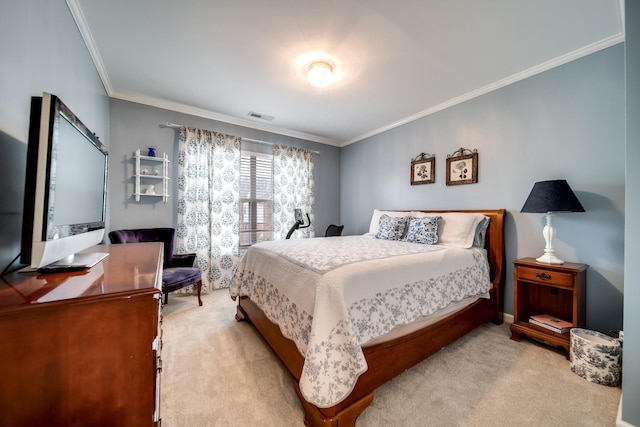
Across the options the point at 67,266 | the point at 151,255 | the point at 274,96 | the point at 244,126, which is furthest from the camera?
the point at 244,126

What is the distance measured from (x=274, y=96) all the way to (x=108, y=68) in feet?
5.62

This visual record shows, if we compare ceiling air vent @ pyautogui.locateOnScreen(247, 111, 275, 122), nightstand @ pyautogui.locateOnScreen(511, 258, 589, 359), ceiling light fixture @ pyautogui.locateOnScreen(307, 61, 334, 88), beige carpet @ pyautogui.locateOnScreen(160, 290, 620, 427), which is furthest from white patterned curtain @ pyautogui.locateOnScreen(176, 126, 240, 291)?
nightstand @ pyautogui.locateOnScreen(511, 258, 589, 359)

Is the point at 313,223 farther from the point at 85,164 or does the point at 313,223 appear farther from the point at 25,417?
the point at 25,417

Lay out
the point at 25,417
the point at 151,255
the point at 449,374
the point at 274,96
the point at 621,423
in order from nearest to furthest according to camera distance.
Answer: the point at 25,417 < the point at 621,423 < the point at 151,255 < the point at 449,374 < the point at 274,96

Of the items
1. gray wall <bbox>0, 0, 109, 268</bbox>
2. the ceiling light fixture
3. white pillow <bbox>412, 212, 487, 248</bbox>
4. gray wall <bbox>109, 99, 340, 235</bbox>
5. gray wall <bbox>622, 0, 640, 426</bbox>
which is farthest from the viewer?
gray wall <bbox>109, 99, 340, 235</bbox>

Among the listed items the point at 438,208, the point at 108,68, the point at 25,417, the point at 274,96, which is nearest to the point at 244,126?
the point at 274,96

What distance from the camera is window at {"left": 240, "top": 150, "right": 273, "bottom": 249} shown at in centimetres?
405

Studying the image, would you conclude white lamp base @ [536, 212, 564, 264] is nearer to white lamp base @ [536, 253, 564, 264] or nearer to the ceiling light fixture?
white lamp base @ [536, 253, 564, 264]

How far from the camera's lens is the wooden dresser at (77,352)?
26.3 inches

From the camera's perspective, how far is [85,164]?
1.32 metres

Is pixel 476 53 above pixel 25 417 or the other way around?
above

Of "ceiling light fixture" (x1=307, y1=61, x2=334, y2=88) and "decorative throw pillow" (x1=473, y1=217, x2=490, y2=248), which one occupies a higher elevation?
"ceiling light fixture" (x1=307, y1=61, x2=334, y2=88)

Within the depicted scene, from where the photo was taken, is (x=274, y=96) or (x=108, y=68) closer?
(x=108, y=68)

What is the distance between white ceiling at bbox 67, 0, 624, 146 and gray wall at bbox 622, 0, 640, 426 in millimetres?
720
